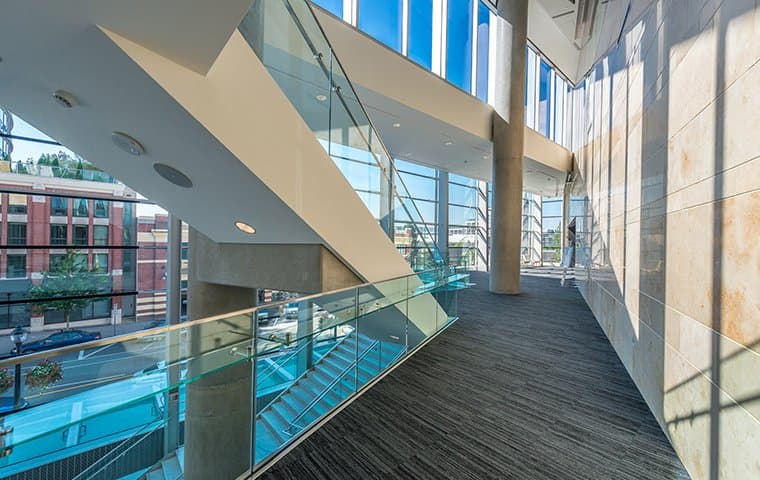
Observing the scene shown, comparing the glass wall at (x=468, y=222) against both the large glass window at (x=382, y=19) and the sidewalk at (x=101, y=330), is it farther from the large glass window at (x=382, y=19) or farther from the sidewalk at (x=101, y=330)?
the sidewalk at (x=101, y=330)

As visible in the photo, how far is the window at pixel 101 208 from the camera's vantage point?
681 cm

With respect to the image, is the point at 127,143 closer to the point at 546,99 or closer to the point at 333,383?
the point at 333,383

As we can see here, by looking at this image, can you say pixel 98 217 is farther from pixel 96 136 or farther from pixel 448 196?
pixel 448 196

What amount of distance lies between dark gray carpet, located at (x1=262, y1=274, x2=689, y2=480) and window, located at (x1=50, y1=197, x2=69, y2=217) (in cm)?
704

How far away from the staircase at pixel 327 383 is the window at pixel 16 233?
6234mm

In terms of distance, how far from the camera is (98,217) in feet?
22.4

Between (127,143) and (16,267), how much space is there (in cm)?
567

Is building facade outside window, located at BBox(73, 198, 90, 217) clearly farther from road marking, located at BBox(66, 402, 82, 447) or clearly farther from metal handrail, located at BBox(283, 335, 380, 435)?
road marking, located at BBox(66, 402, 82, 447)

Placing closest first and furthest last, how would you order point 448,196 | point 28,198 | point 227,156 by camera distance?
point 227,156 → point 28,198 → point 448,196

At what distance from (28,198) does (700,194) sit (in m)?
9.40

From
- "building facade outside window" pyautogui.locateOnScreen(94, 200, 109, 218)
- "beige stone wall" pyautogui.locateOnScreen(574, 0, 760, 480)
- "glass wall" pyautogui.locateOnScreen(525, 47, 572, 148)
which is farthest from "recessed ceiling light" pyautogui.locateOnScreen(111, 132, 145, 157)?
"glass wall" pyautogui.locateOnScreen(525, 47, 572, 148)

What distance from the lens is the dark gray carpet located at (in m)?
2.35

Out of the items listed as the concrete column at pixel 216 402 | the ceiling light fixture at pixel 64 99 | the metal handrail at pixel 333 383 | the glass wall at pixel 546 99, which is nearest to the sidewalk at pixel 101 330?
the concrete column at pixel 216 402

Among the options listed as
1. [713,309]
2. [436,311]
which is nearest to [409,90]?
[436,311]
